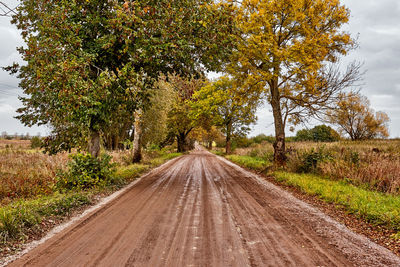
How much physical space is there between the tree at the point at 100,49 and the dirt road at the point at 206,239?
3587 mm

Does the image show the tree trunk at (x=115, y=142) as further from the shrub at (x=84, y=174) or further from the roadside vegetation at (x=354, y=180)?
the roadside vegetation at (x=354, y=180)

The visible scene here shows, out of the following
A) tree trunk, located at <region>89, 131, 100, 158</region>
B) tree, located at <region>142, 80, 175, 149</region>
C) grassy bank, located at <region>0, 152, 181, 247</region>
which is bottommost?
grassy bank, located at <region>0, 152, 181, 247</region>

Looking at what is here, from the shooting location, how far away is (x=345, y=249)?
3793 mm

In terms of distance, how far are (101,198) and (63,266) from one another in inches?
154

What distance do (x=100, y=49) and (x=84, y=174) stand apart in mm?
4610

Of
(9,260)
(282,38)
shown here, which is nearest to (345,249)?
(9,260)

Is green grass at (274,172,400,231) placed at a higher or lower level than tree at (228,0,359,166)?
lower

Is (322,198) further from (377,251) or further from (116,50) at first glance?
(116,50)

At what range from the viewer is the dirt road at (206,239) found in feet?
10.8

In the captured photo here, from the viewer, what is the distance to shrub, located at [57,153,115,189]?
24.4 feet

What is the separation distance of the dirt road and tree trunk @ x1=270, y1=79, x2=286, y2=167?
703 centimetres

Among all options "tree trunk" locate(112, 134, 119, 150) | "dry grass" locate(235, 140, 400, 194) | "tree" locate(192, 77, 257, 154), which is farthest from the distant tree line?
"tree" locate(192, 77, 257, 154)

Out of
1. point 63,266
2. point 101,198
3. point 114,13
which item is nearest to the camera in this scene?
point 63,266

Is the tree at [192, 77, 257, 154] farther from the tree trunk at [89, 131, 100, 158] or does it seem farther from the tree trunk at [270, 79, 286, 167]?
the tree trunk at [89, 131, 100, 158]
